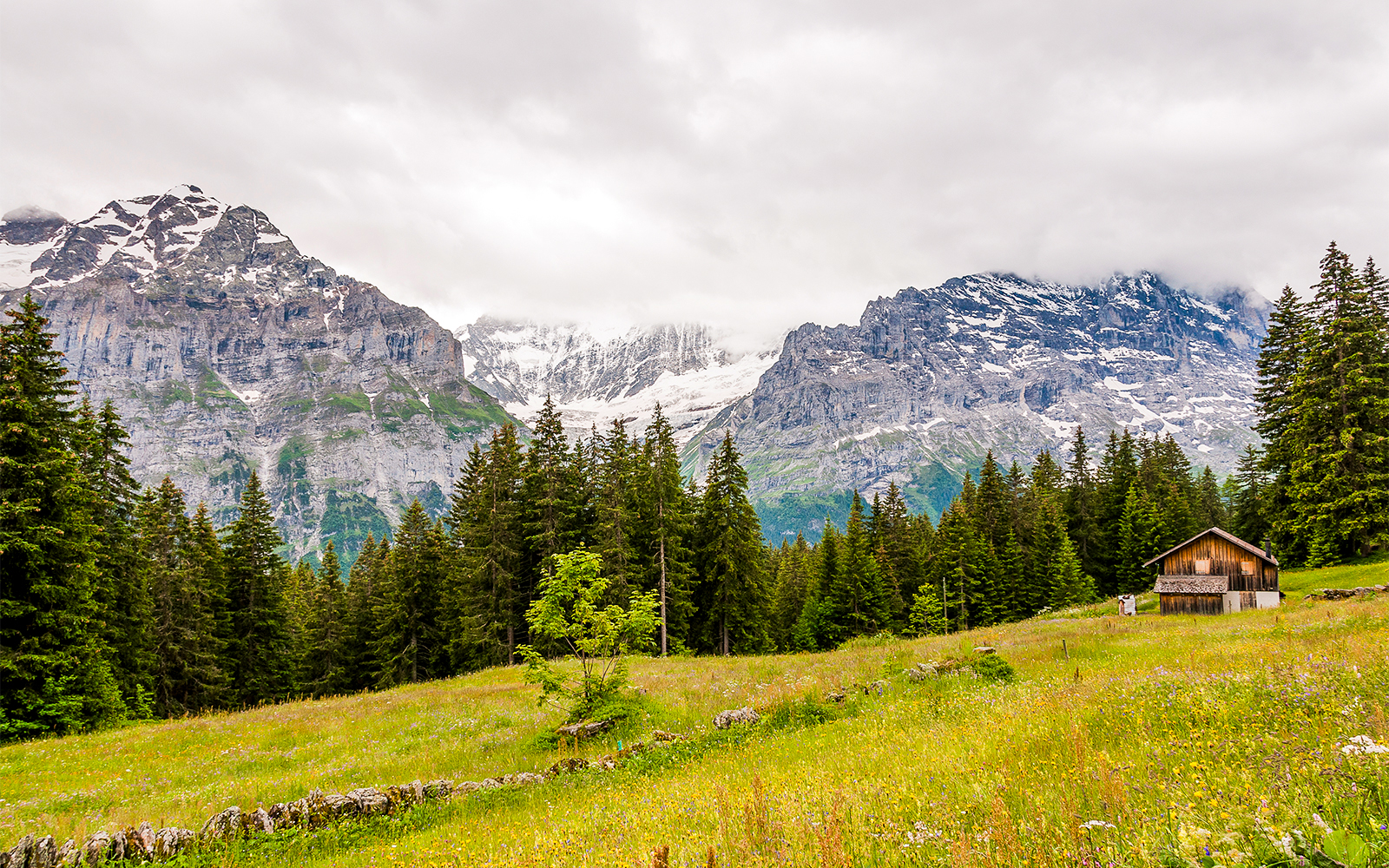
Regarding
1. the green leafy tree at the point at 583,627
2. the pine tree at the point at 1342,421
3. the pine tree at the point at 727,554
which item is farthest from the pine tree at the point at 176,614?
the pine tree at the point at 1342,421

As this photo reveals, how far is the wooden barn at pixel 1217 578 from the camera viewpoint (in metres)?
40.7

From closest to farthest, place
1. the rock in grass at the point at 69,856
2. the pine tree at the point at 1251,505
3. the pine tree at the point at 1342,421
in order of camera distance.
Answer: the rock in grass at the point at 69,856 < the pine tree at the point at 1342,421 < the pine tree at the point at 1251,505

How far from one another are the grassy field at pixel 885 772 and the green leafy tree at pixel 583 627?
1.37 metres

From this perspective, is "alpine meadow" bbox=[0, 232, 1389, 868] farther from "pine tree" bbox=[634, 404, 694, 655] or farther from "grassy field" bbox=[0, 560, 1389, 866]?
"pine tree" bbox=[634, 404, 694, 655]

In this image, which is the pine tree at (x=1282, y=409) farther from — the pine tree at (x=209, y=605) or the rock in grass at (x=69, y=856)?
the pine tree at (x=209, y=605)

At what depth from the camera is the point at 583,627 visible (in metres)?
16.6

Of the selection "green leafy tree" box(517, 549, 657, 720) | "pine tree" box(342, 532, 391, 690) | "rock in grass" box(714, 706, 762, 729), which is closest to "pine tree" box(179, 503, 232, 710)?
"pine tree" box(342, 532, 391, 690)

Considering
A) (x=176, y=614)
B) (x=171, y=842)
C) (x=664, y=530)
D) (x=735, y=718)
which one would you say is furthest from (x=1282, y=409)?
(x=176, y=614)

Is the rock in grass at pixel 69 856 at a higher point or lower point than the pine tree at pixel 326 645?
higher

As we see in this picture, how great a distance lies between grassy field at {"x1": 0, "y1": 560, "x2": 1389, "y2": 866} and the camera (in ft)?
15.5

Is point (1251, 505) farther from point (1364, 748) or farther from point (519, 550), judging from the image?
point (1364, 748)

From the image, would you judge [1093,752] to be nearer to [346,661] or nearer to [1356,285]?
[1356,285]

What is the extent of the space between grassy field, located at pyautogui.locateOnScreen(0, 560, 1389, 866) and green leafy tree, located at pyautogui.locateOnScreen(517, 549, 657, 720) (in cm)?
137

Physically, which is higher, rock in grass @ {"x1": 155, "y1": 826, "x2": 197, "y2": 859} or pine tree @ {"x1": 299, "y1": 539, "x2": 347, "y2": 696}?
rock in grass @ {"x1": 155, "y1": 826, "x2": 197, "y2": 859}
